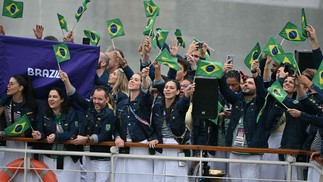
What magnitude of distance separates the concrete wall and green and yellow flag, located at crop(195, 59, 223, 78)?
6.14 m

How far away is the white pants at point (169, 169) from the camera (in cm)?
1244

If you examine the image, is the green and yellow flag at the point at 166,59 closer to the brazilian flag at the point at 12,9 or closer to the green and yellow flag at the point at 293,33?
the green and yellow flag at the point at 293,33

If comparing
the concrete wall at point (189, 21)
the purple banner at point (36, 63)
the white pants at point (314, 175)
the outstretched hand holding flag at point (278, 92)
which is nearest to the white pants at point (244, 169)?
the white pants at point (314, 175)

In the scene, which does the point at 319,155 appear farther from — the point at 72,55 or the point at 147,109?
the point at 72,55

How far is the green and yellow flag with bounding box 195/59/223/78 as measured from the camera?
1238 centimetres

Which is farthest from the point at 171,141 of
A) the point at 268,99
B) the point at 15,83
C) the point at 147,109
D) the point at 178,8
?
the point at 178,8

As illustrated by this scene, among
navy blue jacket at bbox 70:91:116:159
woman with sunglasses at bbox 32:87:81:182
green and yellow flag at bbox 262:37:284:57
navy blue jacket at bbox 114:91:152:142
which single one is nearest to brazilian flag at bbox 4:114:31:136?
woman with sunglasses at bbox 32:87:81:182

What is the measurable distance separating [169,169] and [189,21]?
261 inches

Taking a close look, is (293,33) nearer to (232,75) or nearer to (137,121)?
(232,75)

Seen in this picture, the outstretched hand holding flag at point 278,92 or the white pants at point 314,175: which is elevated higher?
the outstretched hand holding flag at point 278,92

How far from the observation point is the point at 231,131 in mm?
12805

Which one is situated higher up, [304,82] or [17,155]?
[304,82]

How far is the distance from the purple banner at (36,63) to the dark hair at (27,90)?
10 centimetres

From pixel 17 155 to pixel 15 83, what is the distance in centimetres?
94
